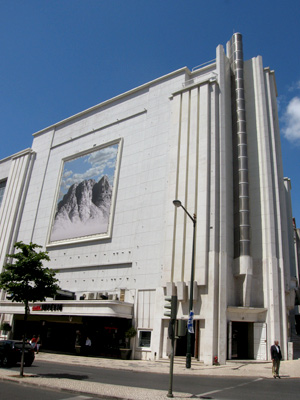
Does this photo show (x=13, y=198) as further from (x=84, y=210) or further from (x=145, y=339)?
(x=145, y=339)

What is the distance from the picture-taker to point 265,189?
101 ft

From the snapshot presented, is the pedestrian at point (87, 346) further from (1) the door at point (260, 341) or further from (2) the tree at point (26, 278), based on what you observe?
(2) the tree at point (26, 278)

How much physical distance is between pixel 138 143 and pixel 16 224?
72.0 ft

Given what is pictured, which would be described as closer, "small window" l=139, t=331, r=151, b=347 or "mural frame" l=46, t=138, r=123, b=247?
"small window" l=139, t=331, r=151, b=347

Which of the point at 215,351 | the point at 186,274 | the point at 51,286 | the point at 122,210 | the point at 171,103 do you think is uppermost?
the point at 171,103

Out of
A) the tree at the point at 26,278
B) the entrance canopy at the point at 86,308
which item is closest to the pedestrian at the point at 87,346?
the entrance canopy at the point at 86,308

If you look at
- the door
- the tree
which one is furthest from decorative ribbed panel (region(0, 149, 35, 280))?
the door

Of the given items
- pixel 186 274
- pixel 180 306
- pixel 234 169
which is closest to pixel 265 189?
pixel 234 169

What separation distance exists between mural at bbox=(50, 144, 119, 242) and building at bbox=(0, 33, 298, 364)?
6.4 inches

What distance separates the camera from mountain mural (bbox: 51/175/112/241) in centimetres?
3817

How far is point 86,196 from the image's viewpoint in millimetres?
40969

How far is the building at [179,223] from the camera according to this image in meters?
27.5

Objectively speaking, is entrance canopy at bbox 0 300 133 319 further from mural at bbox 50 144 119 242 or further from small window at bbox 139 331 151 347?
mural at bbox 50 144 119 242

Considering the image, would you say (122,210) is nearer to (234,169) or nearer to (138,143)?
(138,143)
